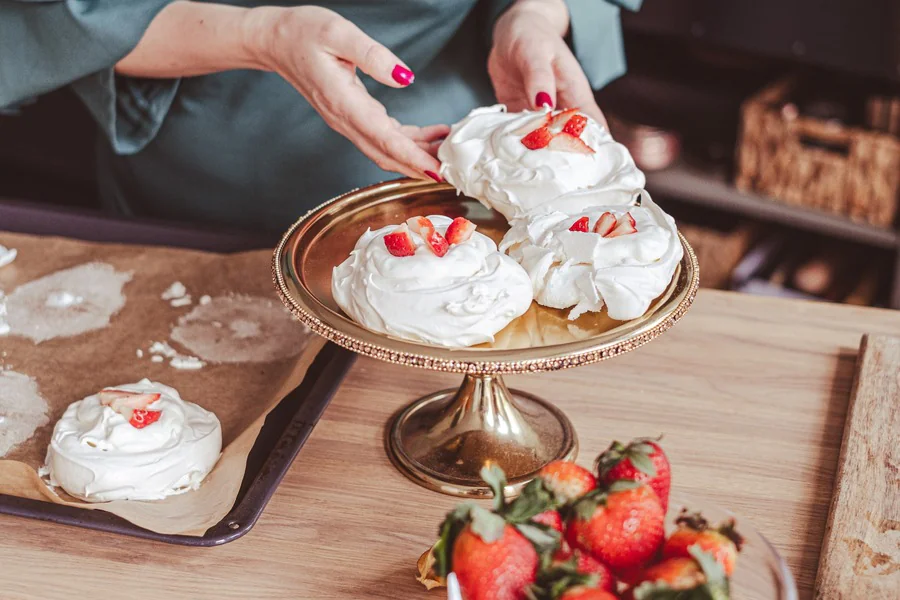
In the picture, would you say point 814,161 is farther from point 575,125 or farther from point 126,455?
point 126,455

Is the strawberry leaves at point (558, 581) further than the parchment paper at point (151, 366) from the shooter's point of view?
No

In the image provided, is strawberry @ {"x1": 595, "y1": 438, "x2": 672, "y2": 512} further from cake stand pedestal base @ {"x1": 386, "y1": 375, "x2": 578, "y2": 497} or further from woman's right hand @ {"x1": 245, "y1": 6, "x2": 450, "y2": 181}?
woman's right hand @ {"x1": 245, "y1": 6, "x2": 450, "y2": 181}

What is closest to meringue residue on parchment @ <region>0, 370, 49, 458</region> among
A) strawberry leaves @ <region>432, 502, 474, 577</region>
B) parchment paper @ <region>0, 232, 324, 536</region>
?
parchment paper @ <region>0, 232, 324, 536</region>

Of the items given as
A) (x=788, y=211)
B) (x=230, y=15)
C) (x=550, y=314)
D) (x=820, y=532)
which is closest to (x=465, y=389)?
(x=550, y=314)

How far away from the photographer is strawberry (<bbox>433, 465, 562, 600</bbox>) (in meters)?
0.76

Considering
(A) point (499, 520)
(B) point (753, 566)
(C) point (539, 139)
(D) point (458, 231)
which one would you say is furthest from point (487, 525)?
(C) point (539, 139)

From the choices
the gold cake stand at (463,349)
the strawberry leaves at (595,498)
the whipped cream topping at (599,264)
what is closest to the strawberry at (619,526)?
the strawberry leaves at (595,498)

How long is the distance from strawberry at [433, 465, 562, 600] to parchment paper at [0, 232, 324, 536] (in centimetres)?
36

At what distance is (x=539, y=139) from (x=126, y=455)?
640 millimetres

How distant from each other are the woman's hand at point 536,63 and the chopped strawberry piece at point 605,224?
35cm

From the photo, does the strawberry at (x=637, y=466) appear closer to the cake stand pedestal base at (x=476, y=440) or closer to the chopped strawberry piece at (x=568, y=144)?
the cake stand pedestal base at (x=476, y=440)

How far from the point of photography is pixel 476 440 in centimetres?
119

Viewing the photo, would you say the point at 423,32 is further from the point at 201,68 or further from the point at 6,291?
the point at 6,291

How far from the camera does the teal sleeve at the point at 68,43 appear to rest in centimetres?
150
